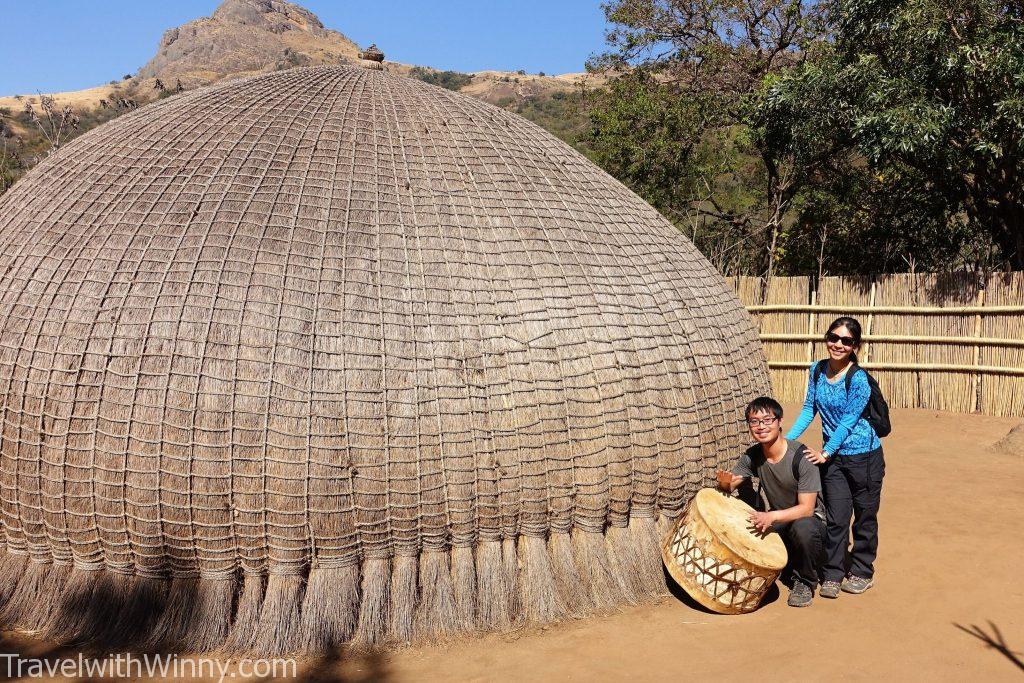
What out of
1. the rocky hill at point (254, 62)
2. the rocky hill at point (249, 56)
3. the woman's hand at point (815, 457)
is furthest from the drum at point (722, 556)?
the rocky hill at point (249, 56)

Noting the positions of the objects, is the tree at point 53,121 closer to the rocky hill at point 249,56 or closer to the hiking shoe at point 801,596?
the hiking shoe at point 801,596

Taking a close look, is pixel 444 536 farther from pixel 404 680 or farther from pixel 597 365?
pixel 597 365

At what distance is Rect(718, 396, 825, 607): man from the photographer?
3.84 m

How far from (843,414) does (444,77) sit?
55.3 m

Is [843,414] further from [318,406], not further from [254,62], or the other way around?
[254,62]

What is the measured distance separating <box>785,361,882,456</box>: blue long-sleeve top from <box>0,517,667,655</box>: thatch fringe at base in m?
1.61

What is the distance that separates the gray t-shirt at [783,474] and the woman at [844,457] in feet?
0.33

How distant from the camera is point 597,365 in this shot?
3.87 m

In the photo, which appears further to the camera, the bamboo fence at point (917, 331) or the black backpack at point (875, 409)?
the bamboo fence at point (917, 331)

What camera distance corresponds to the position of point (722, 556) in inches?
148

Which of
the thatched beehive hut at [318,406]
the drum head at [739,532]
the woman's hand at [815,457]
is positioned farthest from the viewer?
the woman's hand at [815,457]

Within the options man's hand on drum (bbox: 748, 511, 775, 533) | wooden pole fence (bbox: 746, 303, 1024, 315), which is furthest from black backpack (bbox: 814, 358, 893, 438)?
wooden pole fence (bbox: 746, 303, 1024, 315)

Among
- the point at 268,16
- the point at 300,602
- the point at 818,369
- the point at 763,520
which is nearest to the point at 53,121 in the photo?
the point at 300,602

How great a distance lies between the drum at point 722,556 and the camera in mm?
3754
